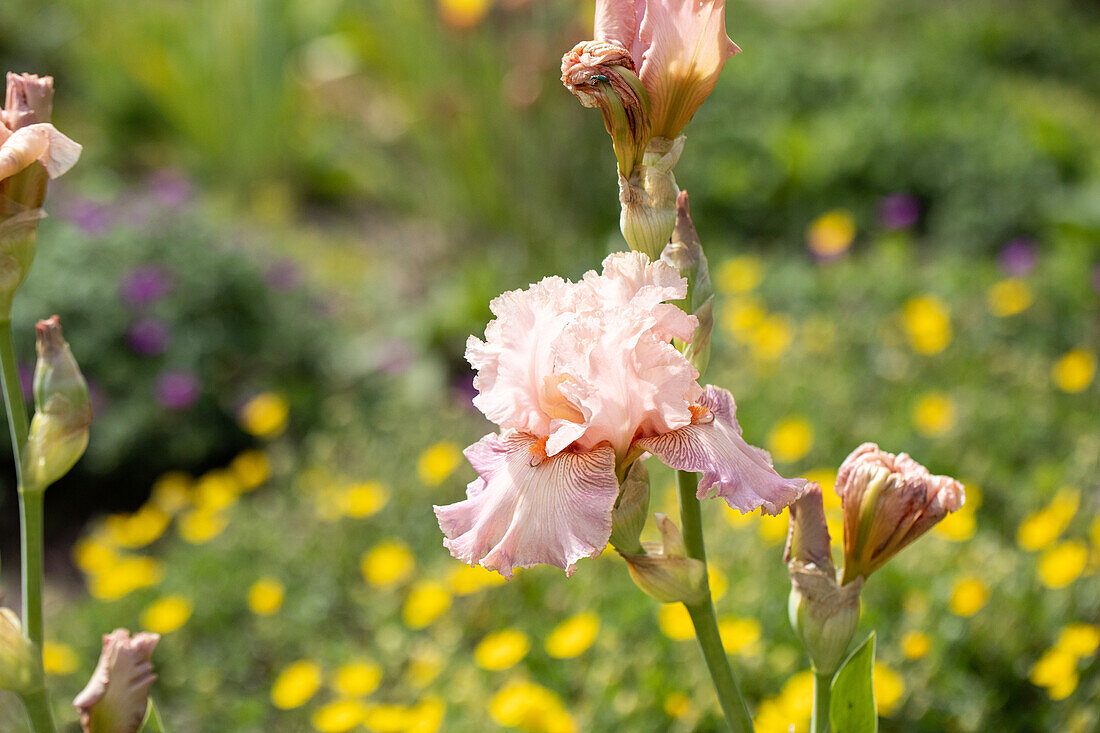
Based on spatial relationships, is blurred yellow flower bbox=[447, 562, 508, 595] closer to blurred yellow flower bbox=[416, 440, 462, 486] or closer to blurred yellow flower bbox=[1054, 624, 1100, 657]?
blurred yellow flower bbox=[416, 440, 462, 486]

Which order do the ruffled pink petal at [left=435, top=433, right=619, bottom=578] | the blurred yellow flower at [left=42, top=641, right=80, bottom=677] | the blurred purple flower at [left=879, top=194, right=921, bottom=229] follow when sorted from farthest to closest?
the blurred purple flower at [left=879, top=194, right=921, bottom=229] < the blurred yellow flower at [left=42, top=641, right=80, bottom=677] < the ruffled pink petal at [left=435, top=433, right=619, bottom=578]

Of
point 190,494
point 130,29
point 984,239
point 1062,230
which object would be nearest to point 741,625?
point 190,494

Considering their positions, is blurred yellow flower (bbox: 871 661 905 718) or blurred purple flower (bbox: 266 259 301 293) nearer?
blurred yellow flower (bbox: 871 661 905 718)

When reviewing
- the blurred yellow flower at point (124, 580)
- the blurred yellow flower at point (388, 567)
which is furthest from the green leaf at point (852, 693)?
the blurred yellow flower at point (124, 580)

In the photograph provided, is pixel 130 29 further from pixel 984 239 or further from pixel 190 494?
pixel 984 239

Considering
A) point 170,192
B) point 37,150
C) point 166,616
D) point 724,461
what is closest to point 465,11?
point 170,192

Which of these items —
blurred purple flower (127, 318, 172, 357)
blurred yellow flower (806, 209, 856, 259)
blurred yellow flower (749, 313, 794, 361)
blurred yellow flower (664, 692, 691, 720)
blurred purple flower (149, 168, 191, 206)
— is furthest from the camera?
blurred purple flower (149, 168, 191, 206)

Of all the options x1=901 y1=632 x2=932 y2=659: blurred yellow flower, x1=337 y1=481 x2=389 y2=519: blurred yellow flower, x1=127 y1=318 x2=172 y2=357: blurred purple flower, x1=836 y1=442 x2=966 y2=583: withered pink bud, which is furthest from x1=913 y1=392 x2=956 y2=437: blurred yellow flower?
x1=127 y1=318 x2=172 y2=357: blurred purple flower
